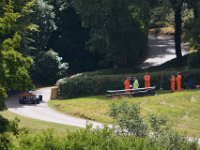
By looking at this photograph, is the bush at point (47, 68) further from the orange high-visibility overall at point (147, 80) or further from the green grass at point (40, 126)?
the green grass at point (40, 126)

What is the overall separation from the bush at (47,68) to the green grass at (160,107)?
13750mm

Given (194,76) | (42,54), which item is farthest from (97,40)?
(194,76)

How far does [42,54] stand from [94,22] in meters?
7.19

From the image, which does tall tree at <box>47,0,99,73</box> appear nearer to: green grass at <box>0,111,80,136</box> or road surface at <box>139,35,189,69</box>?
road surface at <box>139,35,189,69</box>

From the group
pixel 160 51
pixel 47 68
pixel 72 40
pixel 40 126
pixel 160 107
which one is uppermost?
pixel 72 40

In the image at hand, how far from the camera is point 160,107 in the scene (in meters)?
34.7

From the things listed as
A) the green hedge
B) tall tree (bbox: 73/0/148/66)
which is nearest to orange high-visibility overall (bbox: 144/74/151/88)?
the green hedge

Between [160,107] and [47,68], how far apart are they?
68.8 feet

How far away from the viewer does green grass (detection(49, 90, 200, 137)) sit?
3186 cm

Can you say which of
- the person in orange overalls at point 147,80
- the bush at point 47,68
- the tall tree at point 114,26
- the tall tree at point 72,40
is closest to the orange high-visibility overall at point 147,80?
the person in orange overalls at point 147,80

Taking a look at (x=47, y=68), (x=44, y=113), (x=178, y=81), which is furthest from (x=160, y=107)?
(x=47, y=68)

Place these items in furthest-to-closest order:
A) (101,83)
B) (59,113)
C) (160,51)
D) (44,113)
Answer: (160,51), (101,83), (44,113), (59,113)

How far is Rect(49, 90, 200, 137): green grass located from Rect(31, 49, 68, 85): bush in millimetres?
13750

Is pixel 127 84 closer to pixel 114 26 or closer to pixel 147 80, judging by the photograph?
pixel 147 80
